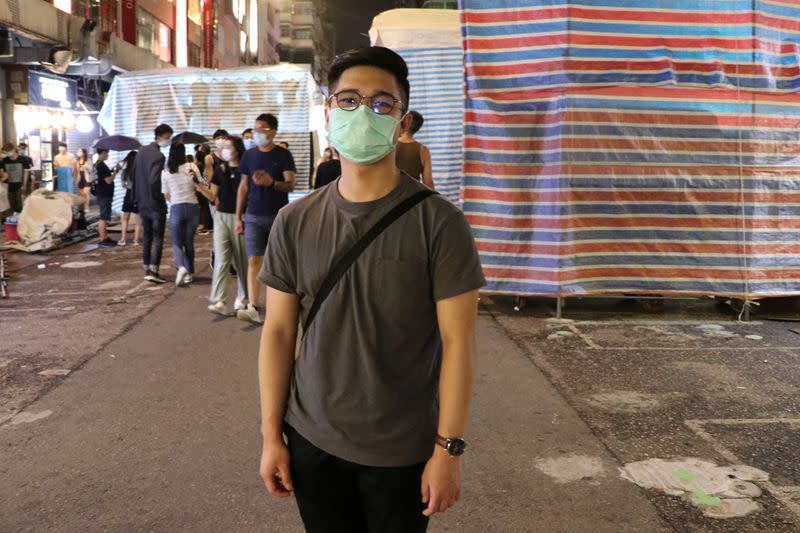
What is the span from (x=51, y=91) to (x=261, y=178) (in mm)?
18104

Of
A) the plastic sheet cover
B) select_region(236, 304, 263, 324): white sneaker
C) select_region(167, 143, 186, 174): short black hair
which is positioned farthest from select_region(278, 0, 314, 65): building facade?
select_region(236, 304, 263, 324): white sneaker

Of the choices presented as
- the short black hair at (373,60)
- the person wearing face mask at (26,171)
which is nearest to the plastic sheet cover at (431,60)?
the person wearing face mask at (26,171)

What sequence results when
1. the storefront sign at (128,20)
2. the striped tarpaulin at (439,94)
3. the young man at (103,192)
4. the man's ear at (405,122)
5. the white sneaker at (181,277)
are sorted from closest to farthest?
the man's ear at (405,122), the white sneaker at (181,277), the striped tarpaulin at (439,94), the young man at (103,192), the storefront sign at (128,20)

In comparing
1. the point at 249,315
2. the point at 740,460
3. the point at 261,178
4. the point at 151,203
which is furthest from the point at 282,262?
the point at 151,203

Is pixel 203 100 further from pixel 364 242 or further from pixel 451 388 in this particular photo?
pixel 451 388

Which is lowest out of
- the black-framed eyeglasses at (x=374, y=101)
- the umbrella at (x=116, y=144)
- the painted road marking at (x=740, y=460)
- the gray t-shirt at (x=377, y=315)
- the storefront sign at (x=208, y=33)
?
the painted road marking at (x=740, y=460)

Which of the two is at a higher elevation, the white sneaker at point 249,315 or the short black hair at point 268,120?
the short black hair at point 268,120

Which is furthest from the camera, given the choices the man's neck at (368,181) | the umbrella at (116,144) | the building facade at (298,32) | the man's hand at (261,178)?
the building facade at (298,32)

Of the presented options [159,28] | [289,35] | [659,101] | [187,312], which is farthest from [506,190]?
[289,35]

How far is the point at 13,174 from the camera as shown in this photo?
1828 centimetres

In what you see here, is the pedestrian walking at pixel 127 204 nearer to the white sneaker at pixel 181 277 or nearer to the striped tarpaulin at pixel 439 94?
the white sneaker at pixel 181 277

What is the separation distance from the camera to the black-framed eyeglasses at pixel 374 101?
2068mm

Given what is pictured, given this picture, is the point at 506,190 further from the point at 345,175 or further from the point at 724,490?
the point at 345,175

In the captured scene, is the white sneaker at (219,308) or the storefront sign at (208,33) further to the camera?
the storefront sign at (208,33)
